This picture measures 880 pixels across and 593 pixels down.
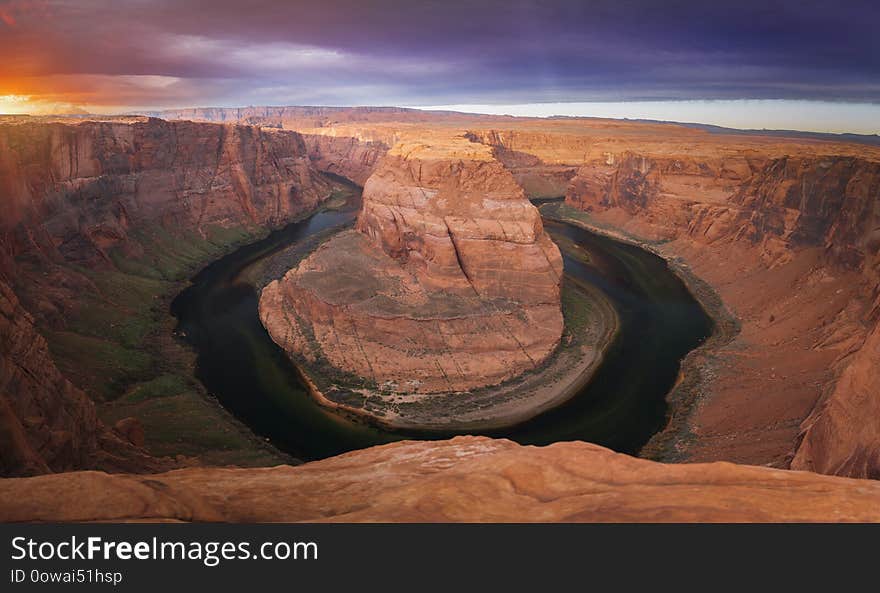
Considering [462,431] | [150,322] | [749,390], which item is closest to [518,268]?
[462,431]

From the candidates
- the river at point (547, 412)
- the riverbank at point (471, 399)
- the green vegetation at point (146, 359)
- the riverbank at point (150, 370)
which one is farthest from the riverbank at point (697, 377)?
the green vegetation at point (146, 359)

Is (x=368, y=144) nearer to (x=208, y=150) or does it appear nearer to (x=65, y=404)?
(x=208, y=150)

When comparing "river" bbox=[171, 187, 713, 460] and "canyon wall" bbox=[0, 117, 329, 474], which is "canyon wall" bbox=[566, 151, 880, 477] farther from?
"canyon wall" bbox=[0, 117, 329, 474]

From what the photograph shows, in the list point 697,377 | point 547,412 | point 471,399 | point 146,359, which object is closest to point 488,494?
point 471,399

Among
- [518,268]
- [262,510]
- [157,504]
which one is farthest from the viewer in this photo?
[518,268]

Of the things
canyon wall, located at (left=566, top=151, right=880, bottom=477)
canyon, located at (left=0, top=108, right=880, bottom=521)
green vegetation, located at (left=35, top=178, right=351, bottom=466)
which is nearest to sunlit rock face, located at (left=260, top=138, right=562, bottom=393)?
canyon, located at (left=0, top=108, right=880, bottom=521)

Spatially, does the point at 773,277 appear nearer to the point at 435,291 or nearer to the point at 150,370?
the point at 435,291

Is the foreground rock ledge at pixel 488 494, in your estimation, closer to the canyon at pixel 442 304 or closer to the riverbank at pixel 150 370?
the canyon at pixel 442 304
